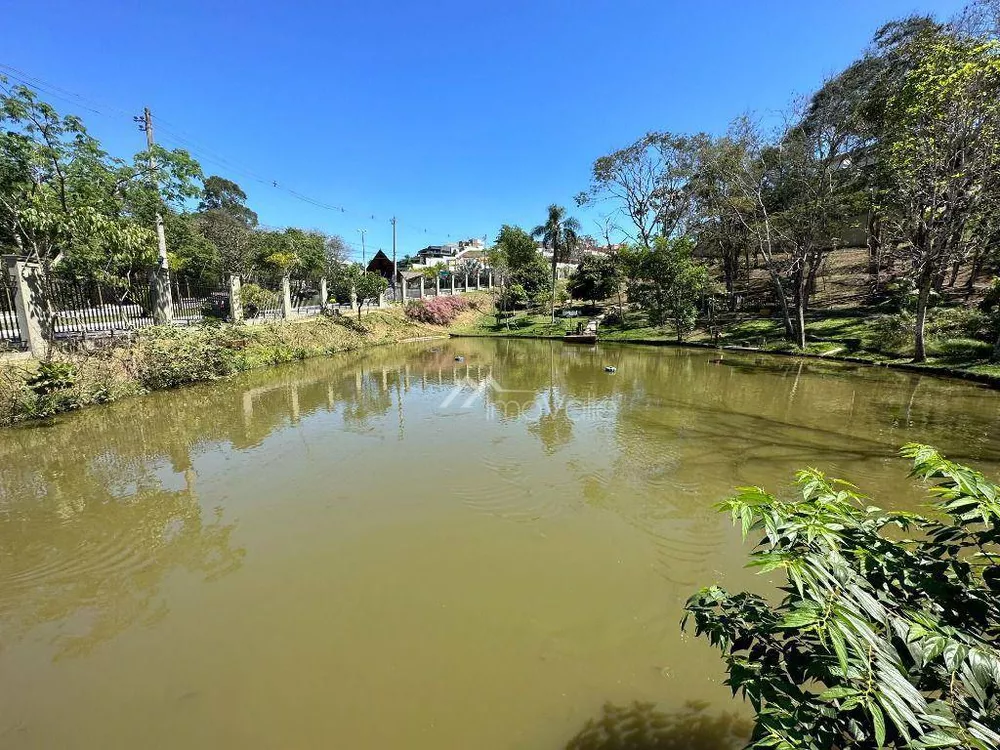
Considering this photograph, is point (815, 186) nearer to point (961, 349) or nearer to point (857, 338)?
point (857, 338)

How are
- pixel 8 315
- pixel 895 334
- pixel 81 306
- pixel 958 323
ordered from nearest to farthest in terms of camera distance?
pixel 8 315, pixel 81 306, pixel 958 323, pixel 895 334

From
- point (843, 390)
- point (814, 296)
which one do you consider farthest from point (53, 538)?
point (814, 296)

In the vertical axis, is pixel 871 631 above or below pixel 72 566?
above

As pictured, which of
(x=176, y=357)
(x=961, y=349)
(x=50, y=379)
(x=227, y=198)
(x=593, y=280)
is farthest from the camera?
(x=227, y=198)

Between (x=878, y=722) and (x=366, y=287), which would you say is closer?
(x=878, y=722)

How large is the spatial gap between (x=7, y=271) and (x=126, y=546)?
35.6ft

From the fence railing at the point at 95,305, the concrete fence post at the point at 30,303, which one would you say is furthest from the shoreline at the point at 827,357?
the concrete fence post at the point at 30,303

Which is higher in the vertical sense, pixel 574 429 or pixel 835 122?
pixel 835 122

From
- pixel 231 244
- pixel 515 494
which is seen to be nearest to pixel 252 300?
pixel 515 494

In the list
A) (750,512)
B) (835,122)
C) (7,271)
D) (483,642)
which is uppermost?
(835,122)

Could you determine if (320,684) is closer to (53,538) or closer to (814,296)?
(53,538)

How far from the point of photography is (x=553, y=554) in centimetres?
507

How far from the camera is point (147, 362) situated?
45.0 feet

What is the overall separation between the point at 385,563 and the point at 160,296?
54.6 feet
